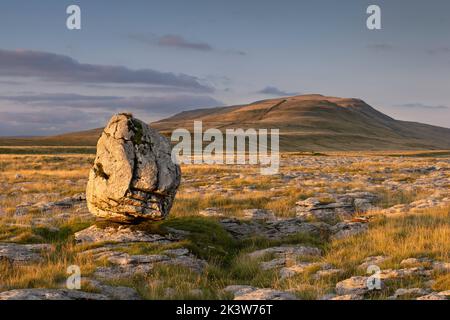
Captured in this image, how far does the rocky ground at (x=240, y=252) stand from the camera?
10391 millimetres

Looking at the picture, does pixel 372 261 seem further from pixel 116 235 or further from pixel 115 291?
pixel 116 235

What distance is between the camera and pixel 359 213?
68.2ft

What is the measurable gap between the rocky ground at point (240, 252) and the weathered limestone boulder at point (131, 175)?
714 mm

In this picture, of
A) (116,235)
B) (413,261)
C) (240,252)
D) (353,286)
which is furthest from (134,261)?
(413,261)

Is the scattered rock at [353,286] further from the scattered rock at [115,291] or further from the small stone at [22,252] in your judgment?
the small stone at [22,252]

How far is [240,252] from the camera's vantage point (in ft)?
49.6

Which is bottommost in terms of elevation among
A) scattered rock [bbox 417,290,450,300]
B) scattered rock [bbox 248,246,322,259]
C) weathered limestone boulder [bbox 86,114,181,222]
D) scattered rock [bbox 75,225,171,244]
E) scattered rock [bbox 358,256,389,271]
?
scattered rock [bbox 248,246,322,259]

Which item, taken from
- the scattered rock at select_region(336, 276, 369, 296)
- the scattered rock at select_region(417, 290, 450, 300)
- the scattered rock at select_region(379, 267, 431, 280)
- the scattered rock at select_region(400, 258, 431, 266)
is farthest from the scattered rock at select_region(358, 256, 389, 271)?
the scattered rock at select_region(417, 290, 450, 300)

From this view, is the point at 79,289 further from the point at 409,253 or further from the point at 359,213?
the point at 359,213

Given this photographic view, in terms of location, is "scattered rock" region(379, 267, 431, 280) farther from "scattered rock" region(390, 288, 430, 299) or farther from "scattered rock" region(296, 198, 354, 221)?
"scattered rock" region(296, 198, 354, 221)

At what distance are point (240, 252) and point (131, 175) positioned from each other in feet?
14.8

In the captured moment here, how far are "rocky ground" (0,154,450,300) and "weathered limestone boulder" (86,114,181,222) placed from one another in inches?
28.1

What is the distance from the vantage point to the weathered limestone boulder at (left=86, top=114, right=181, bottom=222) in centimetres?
1528
